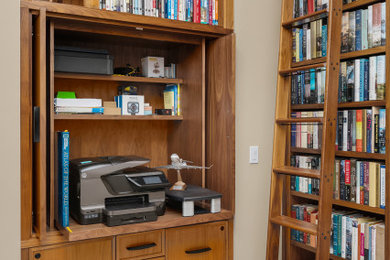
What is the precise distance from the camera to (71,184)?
2025mm

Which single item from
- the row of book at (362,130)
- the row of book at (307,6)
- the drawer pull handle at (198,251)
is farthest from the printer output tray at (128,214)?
the row of book at (307,6)

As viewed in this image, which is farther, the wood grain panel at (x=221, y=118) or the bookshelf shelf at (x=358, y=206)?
the wood grain panel at (x=221, y=118)

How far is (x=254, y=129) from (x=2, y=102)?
4.62 feet

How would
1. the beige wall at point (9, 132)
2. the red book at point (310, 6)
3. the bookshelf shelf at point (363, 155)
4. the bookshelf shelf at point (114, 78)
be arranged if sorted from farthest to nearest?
the red book at point (310, 6), the bookshelf shelf at point (114, 78), the bookshelf shelf at point (363, 155), the beige wall at point (9, 132)

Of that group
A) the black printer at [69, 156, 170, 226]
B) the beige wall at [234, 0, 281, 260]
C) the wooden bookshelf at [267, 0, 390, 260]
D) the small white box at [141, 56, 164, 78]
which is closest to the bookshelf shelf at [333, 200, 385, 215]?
the wooden bookshelf at [267, 0, 390, 260]

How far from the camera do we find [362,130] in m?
2.08

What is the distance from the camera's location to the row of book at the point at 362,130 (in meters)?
1.99

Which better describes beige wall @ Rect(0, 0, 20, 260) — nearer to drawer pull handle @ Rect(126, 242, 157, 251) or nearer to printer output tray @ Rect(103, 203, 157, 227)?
printer output tray @ Rect(103, 203, 157, 227)

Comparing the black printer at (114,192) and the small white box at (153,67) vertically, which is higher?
the small white box at (153,67)

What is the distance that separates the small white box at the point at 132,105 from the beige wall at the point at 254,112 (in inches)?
23.8

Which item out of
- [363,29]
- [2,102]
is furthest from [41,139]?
[363,29]

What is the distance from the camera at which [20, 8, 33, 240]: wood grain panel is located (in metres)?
1.72

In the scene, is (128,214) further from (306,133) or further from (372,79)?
(372,79)

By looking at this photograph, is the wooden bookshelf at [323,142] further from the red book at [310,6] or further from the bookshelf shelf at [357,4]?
the red book at [310,6]
